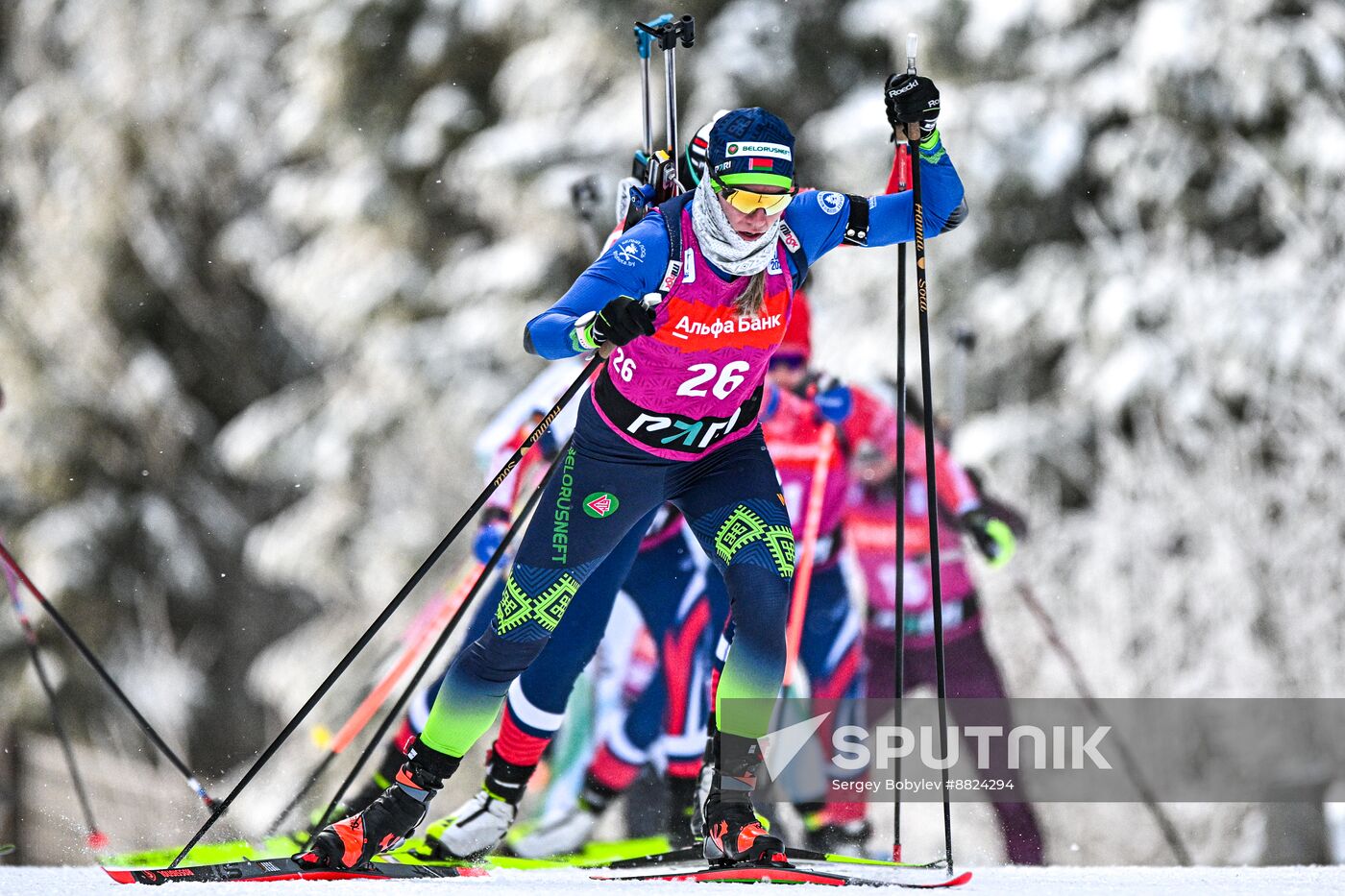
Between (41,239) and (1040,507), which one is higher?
(41,239)

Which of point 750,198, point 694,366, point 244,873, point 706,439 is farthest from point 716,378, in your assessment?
point 244,873

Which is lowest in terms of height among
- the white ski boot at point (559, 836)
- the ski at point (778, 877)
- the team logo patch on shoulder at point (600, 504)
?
the ski at point (778, 877)

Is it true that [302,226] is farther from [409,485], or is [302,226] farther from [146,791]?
[146,791]

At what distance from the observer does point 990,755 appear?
7.02 m

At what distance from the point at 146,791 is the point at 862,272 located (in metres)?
6.77

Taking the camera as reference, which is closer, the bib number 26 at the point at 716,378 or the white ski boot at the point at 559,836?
the bib number 26 at the point at 716,378

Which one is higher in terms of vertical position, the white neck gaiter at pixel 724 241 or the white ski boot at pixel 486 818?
the white neck gaiter at pixel 724 241

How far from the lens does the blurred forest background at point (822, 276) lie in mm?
8242

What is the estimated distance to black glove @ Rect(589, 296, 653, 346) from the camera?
120 inches

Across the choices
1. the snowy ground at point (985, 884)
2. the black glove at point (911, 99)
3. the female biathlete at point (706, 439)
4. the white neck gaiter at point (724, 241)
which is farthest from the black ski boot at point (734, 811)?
the black glove at point (911, 99)

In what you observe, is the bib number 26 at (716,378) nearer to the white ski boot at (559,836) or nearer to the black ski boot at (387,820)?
the black ski boot at (387,820)

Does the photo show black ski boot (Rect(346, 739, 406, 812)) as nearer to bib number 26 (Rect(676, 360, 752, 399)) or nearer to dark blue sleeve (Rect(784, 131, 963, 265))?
bib number 26 (Rect(676, 360, 752, 399))

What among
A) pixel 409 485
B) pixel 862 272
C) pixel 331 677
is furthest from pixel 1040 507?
pixel 331 677

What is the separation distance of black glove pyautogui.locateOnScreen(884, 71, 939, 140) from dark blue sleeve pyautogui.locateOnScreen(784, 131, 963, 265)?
11 centimetres
